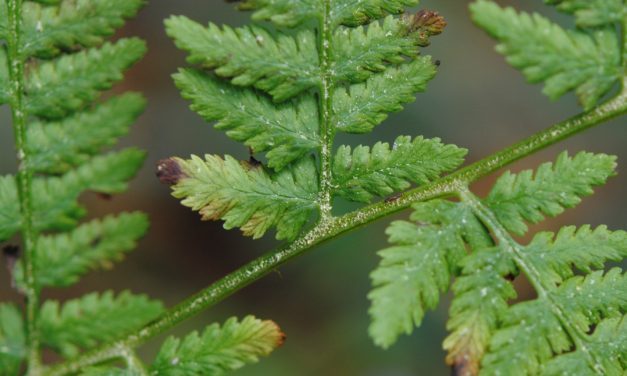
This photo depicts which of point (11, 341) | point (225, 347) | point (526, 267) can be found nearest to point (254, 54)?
point (225, 347)

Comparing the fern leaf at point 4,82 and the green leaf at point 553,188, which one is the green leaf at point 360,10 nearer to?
the green leaf at point 553,188

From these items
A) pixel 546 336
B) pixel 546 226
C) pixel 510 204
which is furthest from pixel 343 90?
pixel 546 226

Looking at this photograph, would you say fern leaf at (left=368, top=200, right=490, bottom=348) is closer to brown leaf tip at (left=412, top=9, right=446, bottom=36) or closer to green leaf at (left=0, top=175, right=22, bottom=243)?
brown leaf tip at (left=412, top=9, right=446, bottom=36)

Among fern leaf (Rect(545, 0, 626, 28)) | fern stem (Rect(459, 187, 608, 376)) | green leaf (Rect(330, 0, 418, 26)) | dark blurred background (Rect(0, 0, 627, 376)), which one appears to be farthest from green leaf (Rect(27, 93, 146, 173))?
dark blurred background (Rect(0, 0, 627, 376))

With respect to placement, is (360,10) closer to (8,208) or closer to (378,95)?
(378,95)

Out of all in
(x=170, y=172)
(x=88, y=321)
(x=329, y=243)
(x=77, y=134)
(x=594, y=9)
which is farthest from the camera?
(x=329, y=243)

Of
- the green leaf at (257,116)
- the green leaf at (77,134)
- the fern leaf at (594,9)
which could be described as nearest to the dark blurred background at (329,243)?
the green leaf at (77,134)
